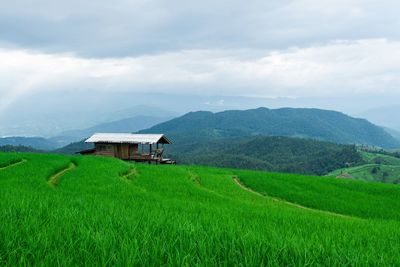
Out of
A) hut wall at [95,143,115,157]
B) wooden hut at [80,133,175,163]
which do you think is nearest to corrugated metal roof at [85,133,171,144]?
wooden hut at [80,133,175,163]

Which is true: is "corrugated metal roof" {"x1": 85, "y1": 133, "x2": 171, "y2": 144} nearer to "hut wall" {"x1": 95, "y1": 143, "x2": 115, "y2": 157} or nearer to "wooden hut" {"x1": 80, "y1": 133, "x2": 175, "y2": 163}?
"wooden hut" {"x1": 80, "y1": 133, "x2": 175, "y2": 163}

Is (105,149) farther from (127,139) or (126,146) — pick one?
(127,139)

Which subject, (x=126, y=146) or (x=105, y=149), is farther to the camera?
(x=105, y=149)

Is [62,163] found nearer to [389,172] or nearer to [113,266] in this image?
[113,266]

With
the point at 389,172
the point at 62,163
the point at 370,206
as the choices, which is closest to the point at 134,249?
the point at 370,206

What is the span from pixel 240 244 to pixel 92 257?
6.03ft

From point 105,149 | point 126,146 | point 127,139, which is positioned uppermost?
point 127,139

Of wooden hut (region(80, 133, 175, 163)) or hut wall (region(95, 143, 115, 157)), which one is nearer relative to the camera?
wooden hut (region(80, 133, 175, 163))

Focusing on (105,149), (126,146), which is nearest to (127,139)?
(126,146)

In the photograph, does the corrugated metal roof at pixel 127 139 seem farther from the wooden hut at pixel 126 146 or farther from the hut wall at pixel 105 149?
the hut wall at pixel 105 149

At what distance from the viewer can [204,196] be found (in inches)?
773

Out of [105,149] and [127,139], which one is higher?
[127,139]

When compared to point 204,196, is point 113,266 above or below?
above

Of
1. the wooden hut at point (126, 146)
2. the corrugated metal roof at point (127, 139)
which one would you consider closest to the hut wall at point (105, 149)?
the wooden hut at point (126, 146)
